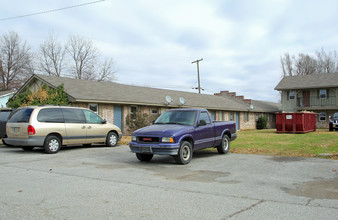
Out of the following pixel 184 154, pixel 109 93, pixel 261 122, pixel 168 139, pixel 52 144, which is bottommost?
pixel 184 154

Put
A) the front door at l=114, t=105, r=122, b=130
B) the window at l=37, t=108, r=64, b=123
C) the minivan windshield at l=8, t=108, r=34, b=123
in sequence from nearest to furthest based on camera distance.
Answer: the minivan windshield at l=8, t=108, r=34, b=123, the window at l=37, t=108, r=64, b=123, the front door at l=114, t=105, r=122, b=130

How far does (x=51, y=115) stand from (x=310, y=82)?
111ft

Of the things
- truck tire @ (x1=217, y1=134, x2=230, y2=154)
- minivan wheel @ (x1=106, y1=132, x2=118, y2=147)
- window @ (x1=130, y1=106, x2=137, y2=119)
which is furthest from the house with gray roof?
minivan wheel @ (x1=106, y1=132, x2=118, y2=147)

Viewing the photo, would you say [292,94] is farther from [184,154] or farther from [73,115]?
[184,154]

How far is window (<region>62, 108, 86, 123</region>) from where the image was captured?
13070 millimetres

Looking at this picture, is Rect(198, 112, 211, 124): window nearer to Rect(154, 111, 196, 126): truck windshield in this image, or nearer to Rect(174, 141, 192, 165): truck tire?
Rect(154, 111, 196, 126): truck windshield

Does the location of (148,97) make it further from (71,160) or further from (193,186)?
(193,186)

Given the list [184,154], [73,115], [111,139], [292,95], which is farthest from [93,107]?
[292,95]

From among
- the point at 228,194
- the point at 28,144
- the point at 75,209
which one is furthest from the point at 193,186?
the point at 28,144

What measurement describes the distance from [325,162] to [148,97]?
17.9 metres

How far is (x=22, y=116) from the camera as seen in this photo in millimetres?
12164

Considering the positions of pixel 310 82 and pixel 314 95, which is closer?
pixel 314 95

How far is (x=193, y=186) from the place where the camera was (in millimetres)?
6570

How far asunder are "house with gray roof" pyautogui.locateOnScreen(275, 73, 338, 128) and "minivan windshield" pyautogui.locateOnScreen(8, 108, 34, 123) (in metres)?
32.7
